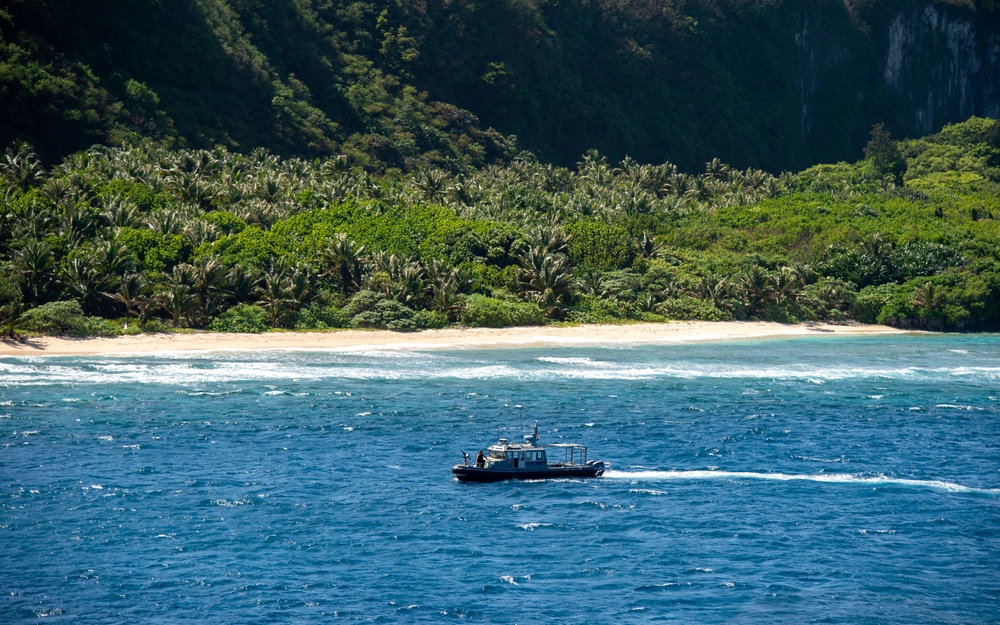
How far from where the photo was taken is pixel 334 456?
4572cm

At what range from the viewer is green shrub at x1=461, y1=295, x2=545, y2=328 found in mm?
77438

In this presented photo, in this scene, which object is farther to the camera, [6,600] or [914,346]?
[914,346]

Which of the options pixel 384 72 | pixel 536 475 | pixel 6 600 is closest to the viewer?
pixel 6 600

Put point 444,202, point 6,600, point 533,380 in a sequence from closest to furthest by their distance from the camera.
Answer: point 6,600 → point 533,380 → point 444,202

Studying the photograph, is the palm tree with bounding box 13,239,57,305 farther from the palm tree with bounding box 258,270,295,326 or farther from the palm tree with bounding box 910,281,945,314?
the palm tree with bounding box 910,281,945,314

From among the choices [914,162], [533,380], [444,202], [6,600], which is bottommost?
[6,600]

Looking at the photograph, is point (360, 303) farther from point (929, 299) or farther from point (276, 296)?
point (929, 299)

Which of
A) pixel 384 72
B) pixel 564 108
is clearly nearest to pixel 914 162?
pixel 564 108

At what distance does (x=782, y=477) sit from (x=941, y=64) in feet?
555

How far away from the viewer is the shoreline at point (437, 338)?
6600cm

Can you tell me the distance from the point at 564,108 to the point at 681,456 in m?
111

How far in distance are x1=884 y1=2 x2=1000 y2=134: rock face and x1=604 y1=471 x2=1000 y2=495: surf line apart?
15898 cm

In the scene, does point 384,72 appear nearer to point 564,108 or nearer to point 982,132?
point 564,108

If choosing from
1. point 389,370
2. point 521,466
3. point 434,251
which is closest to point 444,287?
point 434,251
